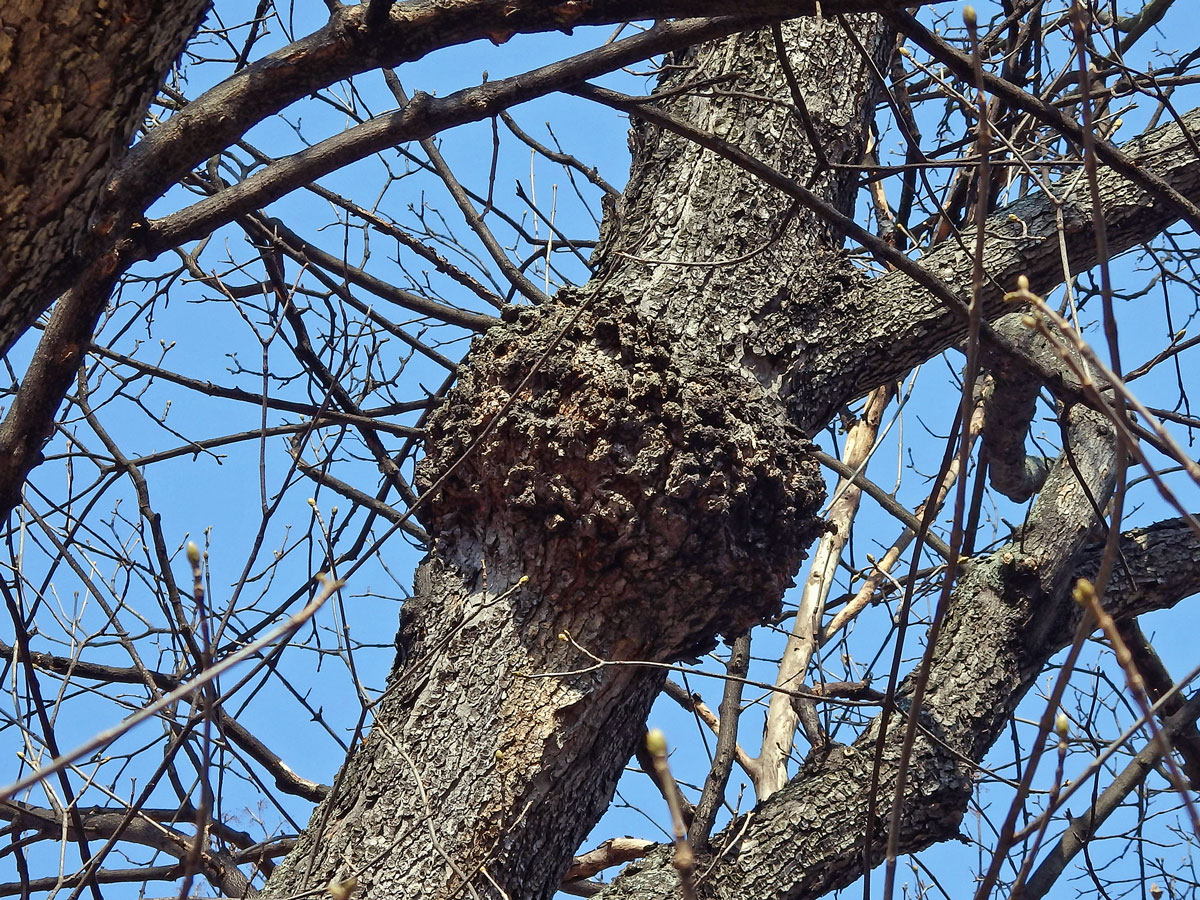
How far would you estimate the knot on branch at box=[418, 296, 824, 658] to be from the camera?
1797 mm

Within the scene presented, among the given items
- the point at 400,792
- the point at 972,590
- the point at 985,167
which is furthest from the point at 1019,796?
the point at 972,590

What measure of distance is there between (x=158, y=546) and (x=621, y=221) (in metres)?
1.27

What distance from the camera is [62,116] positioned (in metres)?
1.16

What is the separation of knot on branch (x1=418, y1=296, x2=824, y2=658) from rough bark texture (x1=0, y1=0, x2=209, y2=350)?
72 cm

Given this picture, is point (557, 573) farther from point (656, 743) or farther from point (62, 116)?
point (656, 743)

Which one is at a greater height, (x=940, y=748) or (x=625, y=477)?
(x=625, y=477)

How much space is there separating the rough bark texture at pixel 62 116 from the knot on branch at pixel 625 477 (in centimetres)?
72

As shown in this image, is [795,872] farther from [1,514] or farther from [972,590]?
[1,514]

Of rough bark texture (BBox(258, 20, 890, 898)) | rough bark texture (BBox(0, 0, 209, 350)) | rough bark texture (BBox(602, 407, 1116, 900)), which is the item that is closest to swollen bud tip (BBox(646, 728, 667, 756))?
rough bark texture (BBox(0, 0, 209, 350))

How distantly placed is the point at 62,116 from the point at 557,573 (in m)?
1.06

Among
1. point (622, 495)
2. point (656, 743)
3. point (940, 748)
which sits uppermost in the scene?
point (622, 495)

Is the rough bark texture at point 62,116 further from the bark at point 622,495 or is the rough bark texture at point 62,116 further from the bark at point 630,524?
the bark at point 630,524

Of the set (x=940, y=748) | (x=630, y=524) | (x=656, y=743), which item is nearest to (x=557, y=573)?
(x=630, y=524)

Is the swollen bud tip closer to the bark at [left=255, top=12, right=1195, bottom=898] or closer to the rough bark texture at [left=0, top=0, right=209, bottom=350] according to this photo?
the rough bark texture at [left=0, top=0, right=209, bottom=350]
